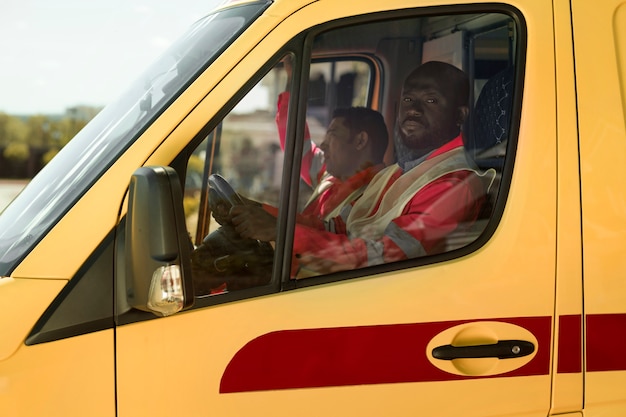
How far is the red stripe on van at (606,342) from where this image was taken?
231cm

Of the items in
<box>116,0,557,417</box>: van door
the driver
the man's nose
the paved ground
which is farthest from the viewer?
the paved ground

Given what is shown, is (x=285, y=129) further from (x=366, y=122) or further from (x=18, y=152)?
(x=18, y=152)

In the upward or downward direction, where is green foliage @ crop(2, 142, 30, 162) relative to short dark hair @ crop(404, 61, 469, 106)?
upward

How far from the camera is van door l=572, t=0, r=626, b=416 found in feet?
7.58

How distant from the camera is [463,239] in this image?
7.69ft

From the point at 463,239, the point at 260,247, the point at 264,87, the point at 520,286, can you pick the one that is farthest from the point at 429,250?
the point at 264,87

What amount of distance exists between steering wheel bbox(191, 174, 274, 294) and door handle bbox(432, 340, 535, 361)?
49cm

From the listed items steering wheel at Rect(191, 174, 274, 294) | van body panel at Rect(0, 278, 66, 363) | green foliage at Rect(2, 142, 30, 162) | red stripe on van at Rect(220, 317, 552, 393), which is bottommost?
red stripe on van at Rect(220, 317, 552, 393)

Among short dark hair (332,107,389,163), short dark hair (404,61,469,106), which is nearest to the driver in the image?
short dark hair (332,107,389,163)

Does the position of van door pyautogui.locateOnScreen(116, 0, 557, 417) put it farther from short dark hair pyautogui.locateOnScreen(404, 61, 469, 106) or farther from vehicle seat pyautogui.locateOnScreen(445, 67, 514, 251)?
short dark hair pyautogui.locateOnScreen(404, 61, 469, 106)

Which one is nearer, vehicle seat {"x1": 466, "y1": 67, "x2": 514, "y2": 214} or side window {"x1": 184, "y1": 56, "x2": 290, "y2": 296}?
side window {"x1": 184, "y1": 56, "x2": 290, "y2": 296}

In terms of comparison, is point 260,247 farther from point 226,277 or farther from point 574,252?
point 574,252

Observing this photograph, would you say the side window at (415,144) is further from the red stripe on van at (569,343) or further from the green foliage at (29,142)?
the green foliage at (29,142)

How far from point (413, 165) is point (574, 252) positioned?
1.61 ft
